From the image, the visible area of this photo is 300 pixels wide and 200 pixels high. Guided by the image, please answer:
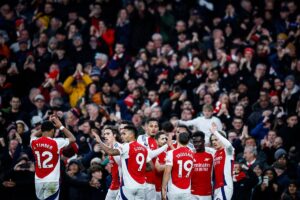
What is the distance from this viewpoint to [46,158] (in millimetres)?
16844

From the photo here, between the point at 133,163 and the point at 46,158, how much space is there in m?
1.90

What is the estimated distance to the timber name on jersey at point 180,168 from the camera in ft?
53.5

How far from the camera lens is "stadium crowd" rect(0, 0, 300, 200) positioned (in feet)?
62.3

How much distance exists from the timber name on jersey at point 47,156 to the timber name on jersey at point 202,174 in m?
2.68

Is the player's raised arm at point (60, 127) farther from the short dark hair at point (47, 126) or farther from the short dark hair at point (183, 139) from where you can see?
the short dark hair at point (183, 139)

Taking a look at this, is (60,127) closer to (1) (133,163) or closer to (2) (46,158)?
(2) (46,158)

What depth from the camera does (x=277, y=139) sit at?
2008cm

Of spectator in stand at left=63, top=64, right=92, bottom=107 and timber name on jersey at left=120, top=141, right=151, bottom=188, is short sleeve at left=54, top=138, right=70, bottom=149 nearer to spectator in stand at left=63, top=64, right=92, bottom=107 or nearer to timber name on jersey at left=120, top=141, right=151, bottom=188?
timber name on jersey at left=120, top=141, right=151, bottom=188

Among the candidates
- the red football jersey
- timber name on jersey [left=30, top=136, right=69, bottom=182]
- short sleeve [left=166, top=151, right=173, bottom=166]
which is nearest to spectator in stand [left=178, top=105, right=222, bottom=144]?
the red football jersey

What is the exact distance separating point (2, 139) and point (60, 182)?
2.28 metres

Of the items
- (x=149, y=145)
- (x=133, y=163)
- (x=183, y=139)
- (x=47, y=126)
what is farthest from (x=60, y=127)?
(x=183, y=139)

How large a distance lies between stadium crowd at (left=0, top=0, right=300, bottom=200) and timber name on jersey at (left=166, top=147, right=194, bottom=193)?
1.53 m

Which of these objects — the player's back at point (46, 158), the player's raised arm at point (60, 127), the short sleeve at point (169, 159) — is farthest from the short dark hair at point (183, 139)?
the player's back at point (46, 158)

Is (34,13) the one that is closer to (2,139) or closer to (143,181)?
(2,139)
